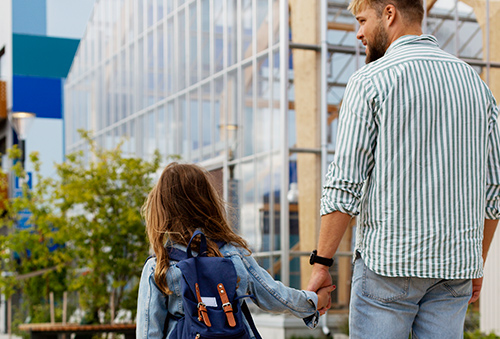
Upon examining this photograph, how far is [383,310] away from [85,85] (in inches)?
837

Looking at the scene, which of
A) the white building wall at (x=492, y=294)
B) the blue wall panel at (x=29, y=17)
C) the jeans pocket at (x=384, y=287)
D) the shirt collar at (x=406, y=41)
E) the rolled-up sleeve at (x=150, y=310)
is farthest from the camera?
the blue wall panel at (x=29, y=17)

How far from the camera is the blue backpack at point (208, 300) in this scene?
9.98 feet

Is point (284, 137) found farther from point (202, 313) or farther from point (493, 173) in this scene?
point (493, 173)

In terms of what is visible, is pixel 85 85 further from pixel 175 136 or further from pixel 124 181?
pixel 124 181

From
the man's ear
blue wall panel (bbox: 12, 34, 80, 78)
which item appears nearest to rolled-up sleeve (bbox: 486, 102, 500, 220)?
the man's ear

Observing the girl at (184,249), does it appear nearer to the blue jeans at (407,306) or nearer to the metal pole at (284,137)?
the blue jeans at (407,306)

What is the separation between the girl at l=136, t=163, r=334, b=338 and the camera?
3.20 metres

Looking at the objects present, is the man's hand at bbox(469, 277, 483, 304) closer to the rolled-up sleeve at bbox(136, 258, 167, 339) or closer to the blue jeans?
the blue jeans

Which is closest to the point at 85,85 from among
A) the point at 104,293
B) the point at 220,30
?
the point at 220,30

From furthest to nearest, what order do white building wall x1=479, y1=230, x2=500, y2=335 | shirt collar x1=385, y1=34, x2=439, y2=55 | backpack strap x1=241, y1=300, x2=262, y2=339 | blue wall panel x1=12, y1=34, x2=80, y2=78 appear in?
blue wall panel x1=12, y1=34, x2=80, y2=78, white building wall x1=479, y1=230, x2=500, y2=335, backpack strap x1=241, y1=300, x2=262, y2=339, shirt collar x1=385, y1=34, x2=439, y2=55

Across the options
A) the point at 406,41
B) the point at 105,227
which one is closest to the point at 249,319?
the point at 406,41

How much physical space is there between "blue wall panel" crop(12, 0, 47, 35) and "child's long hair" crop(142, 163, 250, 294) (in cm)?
2336

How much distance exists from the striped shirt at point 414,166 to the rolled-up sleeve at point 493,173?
0.42 ft

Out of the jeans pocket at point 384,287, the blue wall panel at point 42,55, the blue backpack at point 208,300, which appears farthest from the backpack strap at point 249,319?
the blue wall panel at point 42,55
